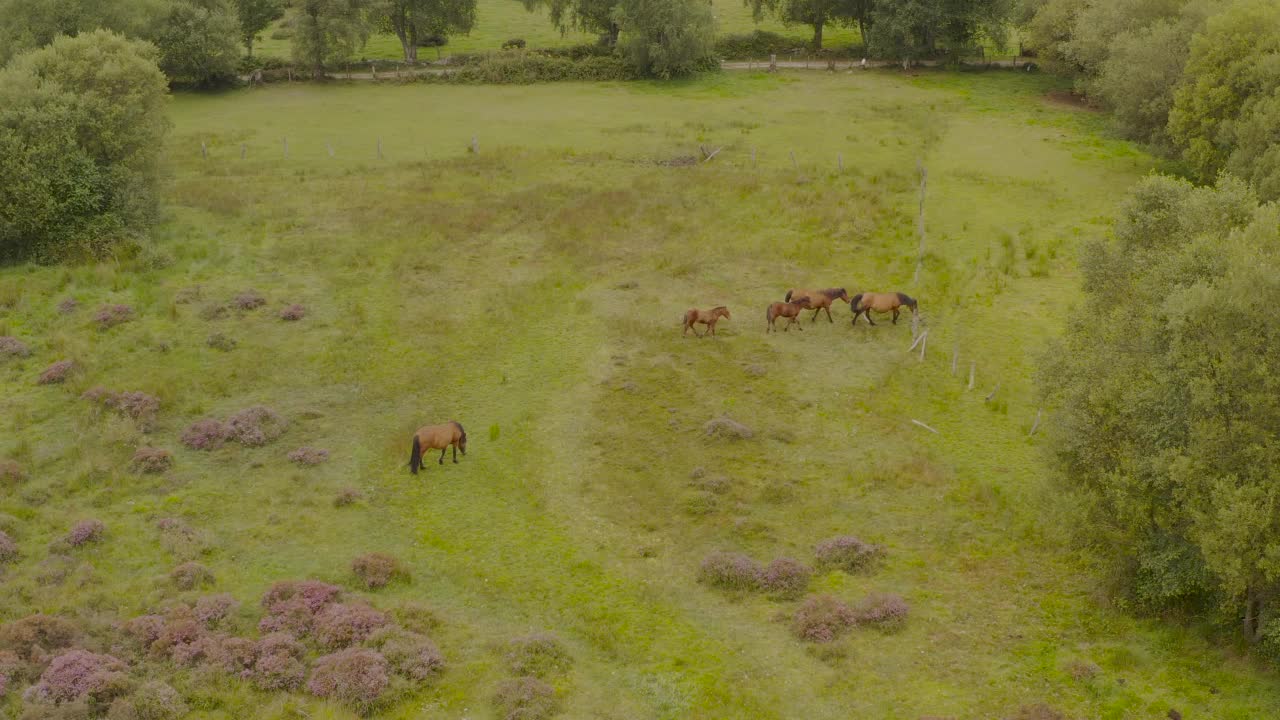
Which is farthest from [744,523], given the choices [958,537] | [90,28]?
[90,28]

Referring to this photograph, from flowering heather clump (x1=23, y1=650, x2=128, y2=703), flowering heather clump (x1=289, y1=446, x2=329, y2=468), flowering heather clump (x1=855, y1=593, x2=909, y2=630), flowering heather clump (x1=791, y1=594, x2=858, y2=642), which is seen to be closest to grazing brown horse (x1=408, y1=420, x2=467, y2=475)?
flowering heather clump (x1=289, y1=446, x2=329, y2=468)

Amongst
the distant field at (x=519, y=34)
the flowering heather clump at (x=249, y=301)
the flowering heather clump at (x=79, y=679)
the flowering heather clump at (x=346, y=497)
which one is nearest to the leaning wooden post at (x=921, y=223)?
the flowering heather clump at (x=346, y=497)

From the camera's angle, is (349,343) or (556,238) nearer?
(349,343)

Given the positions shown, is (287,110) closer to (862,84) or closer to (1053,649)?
(862,84)

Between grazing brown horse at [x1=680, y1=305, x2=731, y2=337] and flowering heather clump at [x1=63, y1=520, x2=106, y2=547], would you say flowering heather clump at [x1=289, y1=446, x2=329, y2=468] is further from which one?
grazing brown horse at [x1=680, y1=305, x2=731, y2=337]

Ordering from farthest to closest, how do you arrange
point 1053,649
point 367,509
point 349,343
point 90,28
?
point 90,28 < point 349,343 < point 367,509 < point 1053,649

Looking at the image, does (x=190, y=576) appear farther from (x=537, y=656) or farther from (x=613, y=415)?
(x=613, y=415)

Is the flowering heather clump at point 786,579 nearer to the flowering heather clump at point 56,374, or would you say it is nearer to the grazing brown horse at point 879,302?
the grazing brown horse at point 879,302

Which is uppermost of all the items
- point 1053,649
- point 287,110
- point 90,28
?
point 90,28
